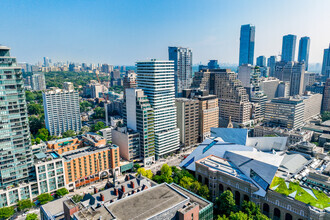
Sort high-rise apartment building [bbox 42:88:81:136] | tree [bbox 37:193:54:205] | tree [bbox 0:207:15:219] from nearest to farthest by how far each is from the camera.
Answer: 1. tree [bbox 0:207:15:219]
2. tree [bbox 37:193:54:205]
3. high-rise apartment building [bbox 42:88:81:136]

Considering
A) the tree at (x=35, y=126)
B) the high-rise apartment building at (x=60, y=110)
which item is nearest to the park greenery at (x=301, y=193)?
the high-rise apartment building at (x=60, y=110)

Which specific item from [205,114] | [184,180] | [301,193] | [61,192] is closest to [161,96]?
[205,114]

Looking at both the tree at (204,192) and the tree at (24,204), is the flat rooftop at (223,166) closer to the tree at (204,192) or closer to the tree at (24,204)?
the tree at (204,192)

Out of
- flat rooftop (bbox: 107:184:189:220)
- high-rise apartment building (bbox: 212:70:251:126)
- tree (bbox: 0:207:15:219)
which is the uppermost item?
high-rise apartment building (bbox: 212:70:251:126)

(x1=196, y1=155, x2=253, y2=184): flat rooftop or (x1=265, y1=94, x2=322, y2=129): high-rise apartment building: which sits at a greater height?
(x1=265, y1=94, x2=322, y2=129): high-rise apartment building

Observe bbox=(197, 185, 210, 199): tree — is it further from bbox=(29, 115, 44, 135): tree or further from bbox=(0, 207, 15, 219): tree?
bbox=(29, 115, 44, 135): tree

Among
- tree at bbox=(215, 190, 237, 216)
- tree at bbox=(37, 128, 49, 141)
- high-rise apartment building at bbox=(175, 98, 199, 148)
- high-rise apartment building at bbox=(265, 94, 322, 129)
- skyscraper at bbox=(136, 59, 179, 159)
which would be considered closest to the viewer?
tree at bbox=(215, 190, 237, 216)

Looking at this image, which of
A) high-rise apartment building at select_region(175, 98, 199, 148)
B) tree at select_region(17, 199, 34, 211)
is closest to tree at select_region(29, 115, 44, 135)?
tree at select_region(17, 199, 34, 211)

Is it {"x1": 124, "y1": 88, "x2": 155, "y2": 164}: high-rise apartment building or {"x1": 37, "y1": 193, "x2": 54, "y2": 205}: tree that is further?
{"x1": 124, "y1": 88, "x2": 155, "y2": 164}: high-rise apartment building
